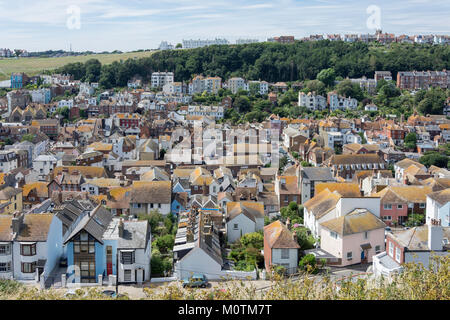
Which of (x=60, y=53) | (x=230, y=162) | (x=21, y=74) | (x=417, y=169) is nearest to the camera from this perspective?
(x=417, y=169)

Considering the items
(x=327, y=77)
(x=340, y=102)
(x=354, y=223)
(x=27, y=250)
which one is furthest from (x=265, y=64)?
(x=27, y=250)

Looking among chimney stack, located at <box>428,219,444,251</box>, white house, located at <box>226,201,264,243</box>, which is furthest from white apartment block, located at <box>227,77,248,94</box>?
chimney stack, located at <box>428,219,444,251</box>

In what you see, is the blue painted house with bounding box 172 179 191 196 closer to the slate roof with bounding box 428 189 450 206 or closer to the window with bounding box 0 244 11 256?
the window with bounding box 0 244 11 256

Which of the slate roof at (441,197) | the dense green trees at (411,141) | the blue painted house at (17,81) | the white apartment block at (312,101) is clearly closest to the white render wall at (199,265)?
the slate roof at (441,197)

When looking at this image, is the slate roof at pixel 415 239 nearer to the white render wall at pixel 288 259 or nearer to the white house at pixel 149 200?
the white render wall at pixel 288 259
